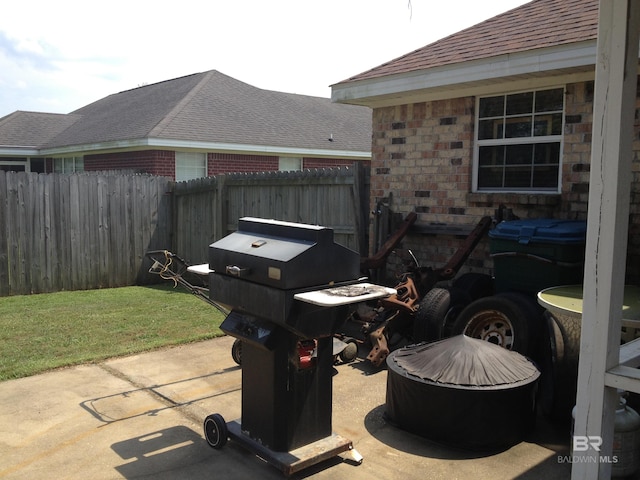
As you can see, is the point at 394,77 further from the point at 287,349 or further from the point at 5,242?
the point at 5,242

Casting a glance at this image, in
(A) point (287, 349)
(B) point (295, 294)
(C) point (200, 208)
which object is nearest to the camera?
(B) point (295, 294)

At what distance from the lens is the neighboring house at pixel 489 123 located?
6480 mm

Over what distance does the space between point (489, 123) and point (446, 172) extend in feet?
2.66

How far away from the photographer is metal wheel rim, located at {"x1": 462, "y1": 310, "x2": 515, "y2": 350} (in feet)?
18.5

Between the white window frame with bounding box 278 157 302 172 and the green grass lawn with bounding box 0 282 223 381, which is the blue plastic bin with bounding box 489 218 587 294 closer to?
the green grass lawn with bounding box 0 282 223 381

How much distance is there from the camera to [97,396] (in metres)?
5.53

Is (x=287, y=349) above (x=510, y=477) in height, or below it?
above

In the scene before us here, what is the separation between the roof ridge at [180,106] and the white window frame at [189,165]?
0.85 m

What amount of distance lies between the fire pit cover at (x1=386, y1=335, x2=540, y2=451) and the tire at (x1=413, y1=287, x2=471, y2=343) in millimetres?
1327

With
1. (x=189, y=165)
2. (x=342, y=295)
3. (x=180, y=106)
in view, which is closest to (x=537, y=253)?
(x=342, y=295)

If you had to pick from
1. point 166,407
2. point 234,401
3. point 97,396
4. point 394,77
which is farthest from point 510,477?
point 394,77

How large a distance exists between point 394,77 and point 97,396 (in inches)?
204

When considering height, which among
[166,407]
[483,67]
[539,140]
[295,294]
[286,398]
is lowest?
[166,407]

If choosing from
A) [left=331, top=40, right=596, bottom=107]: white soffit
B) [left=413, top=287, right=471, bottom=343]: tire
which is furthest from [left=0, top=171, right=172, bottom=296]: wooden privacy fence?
[left=413, top=287, right=471, bottom=343]: tire
